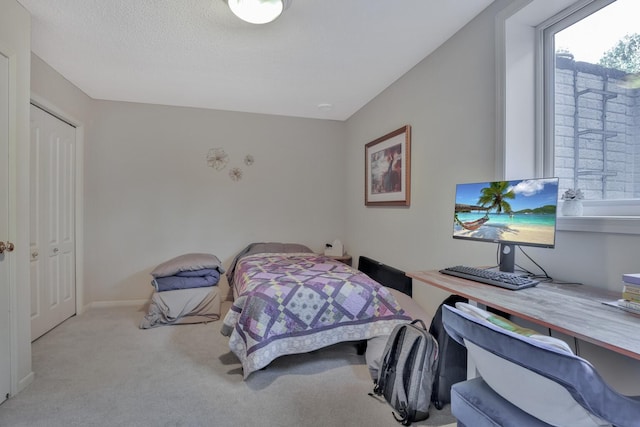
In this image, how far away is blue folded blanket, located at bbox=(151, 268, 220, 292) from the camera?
10.4 feet

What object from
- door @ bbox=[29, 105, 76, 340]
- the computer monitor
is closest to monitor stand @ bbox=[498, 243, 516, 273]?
the computer monitor

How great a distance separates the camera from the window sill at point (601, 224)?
4.29 ft

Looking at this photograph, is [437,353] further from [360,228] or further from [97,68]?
[97,68]

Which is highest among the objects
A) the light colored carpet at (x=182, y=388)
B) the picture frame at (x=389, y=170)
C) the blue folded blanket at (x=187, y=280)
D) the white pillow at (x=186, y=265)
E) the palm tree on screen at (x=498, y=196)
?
the picture frame at (x=389, y=170)

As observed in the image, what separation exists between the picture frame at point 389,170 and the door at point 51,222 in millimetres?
3072

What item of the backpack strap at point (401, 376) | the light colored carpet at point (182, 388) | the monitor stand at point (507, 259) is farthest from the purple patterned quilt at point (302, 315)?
the monitor stand at point (507, 259)

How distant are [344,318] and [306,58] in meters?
2.07

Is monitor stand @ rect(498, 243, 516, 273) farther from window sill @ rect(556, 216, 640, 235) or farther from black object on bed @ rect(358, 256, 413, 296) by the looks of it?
black object on bed @ rect(358, 256, 413, 296)

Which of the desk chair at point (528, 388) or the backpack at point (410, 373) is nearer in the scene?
the desk chair at point (528, 388)

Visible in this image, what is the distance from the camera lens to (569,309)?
1.13 meters

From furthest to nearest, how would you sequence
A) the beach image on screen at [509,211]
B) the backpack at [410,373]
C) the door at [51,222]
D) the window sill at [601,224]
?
the door at [51,222] < the backpack at [410,373] < the beach image on screen at [509,211] < the window sill at [601,224]

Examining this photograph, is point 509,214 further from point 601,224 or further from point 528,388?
point 528,388

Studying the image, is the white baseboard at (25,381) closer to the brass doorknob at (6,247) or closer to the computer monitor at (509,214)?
the brass doorknob at (6,247)

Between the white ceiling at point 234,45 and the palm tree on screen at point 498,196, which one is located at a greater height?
the white ceiling at point 234,45
